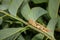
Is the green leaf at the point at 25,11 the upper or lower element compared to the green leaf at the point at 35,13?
upper

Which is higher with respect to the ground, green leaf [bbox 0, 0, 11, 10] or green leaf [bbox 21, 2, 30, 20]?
green leaf [bbox 0, 0, 11, 10]

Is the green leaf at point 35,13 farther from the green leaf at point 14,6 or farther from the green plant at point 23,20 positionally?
the green leaf at point 14,6

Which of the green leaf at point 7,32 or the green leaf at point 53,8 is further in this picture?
the green leaf at point 53,8

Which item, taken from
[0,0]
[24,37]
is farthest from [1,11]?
[24,37]

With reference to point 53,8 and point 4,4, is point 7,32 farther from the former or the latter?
point 53,8

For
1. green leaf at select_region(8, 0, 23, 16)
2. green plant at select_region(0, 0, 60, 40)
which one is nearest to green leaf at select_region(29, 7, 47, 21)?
green plant at select_region(0, 0, 60, 40)

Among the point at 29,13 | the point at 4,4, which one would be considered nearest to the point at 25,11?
the point at 29,13

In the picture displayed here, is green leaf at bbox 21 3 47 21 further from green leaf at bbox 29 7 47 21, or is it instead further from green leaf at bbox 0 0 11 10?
green leaf at bbox 0 0 11 10

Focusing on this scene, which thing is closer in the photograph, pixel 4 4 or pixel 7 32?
pixel 7 32

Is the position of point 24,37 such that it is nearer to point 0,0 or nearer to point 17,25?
point 17,25

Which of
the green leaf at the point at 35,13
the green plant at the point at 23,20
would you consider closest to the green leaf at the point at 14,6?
the green plant at the point at 23,20

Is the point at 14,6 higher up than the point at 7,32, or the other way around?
the point at 14,6
